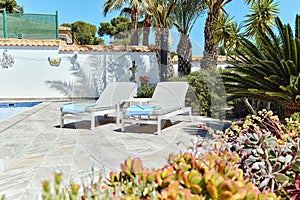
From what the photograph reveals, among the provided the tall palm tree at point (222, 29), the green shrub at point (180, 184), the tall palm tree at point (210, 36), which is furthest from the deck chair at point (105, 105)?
the green shrub at point (180, 184)

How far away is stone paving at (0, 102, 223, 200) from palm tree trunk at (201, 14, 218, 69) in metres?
4.60

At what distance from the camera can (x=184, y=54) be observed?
46.2 ft

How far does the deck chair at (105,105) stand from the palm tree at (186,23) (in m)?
5.15

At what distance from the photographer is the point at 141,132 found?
7605 millimetres

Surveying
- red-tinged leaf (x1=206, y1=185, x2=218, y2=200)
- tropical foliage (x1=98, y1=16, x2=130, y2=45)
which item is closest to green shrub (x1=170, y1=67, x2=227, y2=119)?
red-tinged leaf (x1=206, y1=185, x2=218, y2=200)

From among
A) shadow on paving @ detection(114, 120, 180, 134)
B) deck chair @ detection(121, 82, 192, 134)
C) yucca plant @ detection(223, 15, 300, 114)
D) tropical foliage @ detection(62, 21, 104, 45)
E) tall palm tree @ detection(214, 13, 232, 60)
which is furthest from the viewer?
tropical foliage @ detection(62, 21, 104, 45)

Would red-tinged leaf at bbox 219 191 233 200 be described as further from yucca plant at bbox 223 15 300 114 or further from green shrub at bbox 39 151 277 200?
yucca plant at bbox 223 15 300 114

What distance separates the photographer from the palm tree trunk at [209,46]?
13.1 metres

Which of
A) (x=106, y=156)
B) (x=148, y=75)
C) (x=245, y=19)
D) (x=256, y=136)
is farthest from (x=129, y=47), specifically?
(x=256, y=136)

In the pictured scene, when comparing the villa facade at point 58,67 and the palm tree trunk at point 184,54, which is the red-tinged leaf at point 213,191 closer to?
the palm tree trunk at point 184,54

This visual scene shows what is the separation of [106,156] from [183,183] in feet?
12.4

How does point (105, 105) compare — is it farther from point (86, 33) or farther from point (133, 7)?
point (86, 33)

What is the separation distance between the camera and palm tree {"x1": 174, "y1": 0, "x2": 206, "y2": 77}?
13.7 metres

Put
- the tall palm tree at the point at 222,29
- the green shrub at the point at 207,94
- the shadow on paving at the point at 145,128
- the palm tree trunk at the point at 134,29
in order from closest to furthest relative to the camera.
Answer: the shadow on paving at the point at 145,128 < the green shrub at the point at 207,94 < the tall palm tree at the point at 222,29 < the palm tree trunk at the point at 134,29
